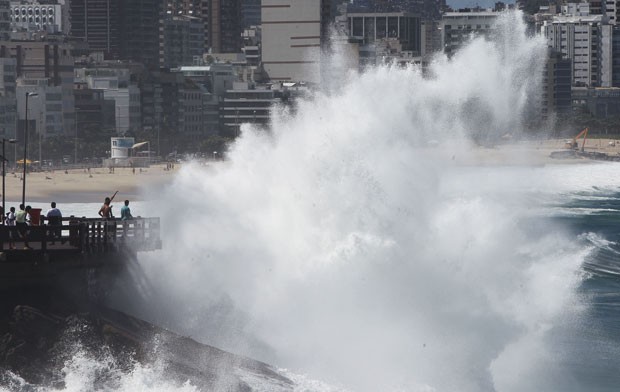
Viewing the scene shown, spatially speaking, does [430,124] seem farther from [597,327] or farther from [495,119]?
[495,119]

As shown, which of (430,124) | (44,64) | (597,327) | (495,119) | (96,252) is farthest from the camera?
(44,64)

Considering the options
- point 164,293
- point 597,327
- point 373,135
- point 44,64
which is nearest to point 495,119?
point 597,327

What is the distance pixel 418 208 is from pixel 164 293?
300 inches

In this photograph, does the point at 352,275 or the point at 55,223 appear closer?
the point at 55,223

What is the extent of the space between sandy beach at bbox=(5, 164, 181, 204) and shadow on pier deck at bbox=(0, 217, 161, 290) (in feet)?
153

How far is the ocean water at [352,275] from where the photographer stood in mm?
31406

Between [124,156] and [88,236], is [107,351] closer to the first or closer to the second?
[88,236]

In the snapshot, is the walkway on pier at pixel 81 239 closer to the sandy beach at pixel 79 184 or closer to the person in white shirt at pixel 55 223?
the person in white shirt at pixel 55 223

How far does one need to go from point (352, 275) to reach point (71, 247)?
19.4ft

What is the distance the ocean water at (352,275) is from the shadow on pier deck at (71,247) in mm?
445

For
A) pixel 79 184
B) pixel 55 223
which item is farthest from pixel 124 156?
pixel 55 223

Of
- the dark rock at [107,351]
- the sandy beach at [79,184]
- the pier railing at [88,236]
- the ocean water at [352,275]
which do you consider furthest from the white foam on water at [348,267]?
the sandy beach at [79,184]

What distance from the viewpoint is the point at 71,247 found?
30453 mm

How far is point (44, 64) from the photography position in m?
184
